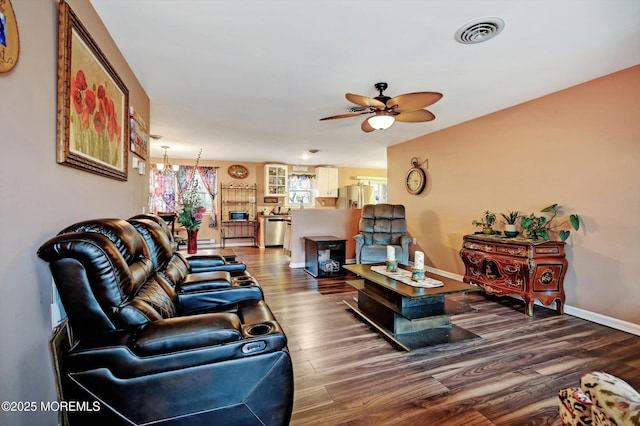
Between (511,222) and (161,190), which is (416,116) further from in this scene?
(161,190)

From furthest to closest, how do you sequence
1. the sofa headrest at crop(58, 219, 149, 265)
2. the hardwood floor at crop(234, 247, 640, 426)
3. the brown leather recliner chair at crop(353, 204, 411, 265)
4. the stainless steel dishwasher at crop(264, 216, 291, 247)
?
1. the stainless steel dishwasher at crop(264, 216, 291, 247)
2. the brown leather recliner chair at crop(353, 204, 411, 265)
3. the hardwood floor at crop(234, 247, 640, 426)
4. the sofa headrest at crop(58, 219, 149, 265)

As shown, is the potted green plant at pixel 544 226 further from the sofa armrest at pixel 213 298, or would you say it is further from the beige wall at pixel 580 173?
the sofa armrest at pixel 213 298

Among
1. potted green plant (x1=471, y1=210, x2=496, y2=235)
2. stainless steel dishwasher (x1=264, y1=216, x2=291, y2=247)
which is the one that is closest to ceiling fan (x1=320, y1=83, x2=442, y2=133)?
potted green plant (x1=471, y1=210, x2=496, y2=235)

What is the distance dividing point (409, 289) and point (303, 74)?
2.19 m

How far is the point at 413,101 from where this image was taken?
256cm

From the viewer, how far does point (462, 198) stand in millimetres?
4363

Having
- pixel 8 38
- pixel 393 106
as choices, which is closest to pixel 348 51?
pixel 393 106

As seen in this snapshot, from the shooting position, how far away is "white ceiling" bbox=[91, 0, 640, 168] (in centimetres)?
184

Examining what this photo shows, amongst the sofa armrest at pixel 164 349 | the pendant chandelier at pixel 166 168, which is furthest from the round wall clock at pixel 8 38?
the pendant chandelier at pixel 166 168

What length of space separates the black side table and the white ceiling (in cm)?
201

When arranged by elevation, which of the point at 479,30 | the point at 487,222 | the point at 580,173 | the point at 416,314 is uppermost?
the point at 479,30

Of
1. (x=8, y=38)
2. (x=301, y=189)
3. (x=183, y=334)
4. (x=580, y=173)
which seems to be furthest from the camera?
(x=301, y=189)

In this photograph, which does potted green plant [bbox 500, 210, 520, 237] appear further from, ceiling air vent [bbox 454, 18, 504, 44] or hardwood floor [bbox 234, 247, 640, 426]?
ceiling air vent [bbox 454, 18, 504, 44]

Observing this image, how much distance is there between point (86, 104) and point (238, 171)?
6628 mm
